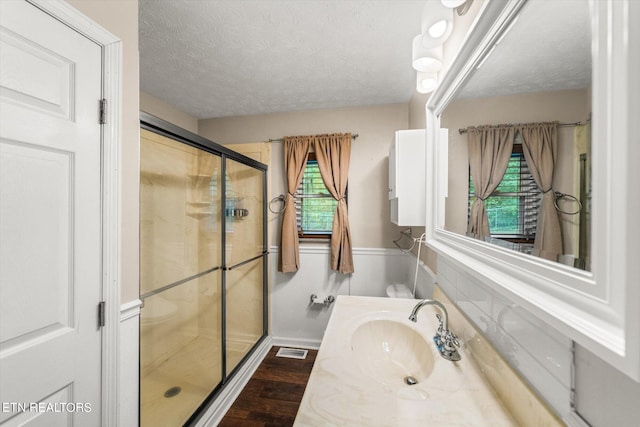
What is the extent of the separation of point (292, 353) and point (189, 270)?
145 centimetres

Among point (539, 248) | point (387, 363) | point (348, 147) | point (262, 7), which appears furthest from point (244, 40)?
point (387, 363)

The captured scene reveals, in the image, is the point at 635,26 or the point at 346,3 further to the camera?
the point at 346,3

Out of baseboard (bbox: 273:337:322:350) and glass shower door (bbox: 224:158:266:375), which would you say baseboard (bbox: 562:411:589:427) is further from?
baseboard (bbox: 273:337:322:350)

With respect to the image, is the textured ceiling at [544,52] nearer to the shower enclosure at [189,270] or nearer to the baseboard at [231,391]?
the shower enclosure at [189,270]

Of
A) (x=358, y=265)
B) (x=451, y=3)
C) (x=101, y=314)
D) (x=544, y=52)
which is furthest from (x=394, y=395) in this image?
(x=358, y=265)

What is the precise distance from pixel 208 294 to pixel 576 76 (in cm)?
197

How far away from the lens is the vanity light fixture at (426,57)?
1134mm

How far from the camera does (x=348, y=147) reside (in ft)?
8.23

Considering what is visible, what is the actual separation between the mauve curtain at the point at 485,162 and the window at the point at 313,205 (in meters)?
1.77

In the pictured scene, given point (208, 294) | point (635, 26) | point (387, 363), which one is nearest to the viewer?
point (635, 26)

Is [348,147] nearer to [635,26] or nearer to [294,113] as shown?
[294,113]

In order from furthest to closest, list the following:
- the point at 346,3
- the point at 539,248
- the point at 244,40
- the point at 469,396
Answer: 1. the point at 244,40
2. the point at 346,3
3. the point at 469,396
4. the point at 539,248

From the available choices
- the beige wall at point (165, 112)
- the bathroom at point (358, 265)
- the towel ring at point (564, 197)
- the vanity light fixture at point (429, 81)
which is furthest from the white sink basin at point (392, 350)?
the beige wall at point (165, 112)

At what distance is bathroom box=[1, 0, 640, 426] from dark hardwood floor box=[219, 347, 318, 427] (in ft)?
1.19
